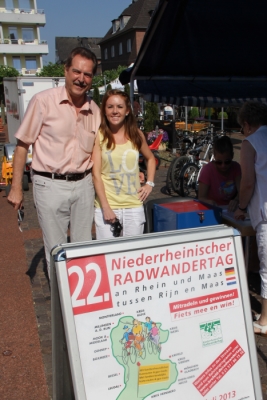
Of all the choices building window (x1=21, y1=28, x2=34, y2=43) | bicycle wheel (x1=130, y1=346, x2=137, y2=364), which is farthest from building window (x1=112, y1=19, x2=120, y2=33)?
bicycle wheel (x1=130, y1=346, x2=137, y2=364)

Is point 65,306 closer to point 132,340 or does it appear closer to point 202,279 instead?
point 132,340

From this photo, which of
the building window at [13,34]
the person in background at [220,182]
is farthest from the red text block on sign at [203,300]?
the building window at [13,34]

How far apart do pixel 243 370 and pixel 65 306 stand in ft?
3.51

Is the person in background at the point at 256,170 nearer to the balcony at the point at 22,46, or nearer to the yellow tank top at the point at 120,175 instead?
the yellow tank top at the point at 120,175

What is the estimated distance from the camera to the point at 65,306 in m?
2.03

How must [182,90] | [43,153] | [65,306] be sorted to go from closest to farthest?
[65,306], [43,153], [182,90]

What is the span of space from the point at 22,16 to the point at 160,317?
62.9m

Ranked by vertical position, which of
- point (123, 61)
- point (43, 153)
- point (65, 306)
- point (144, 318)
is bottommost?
point (144, 318)

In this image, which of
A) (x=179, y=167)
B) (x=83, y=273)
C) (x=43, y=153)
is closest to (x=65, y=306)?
(x=83, y=273)

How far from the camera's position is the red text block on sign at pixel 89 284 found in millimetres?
2059

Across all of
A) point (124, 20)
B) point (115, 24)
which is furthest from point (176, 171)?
point (115, 24)

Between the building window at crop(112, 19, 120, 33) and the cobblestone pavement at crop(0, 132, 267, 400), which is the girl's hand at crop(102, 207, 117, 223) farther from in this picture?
the building window at crop(112, 19, 120, 33)

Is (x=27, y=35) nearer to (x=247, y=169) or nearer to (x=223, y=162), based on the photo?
(x=223, y=162)

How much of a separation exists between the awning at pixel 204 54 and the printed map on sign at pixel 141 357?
334 cm
